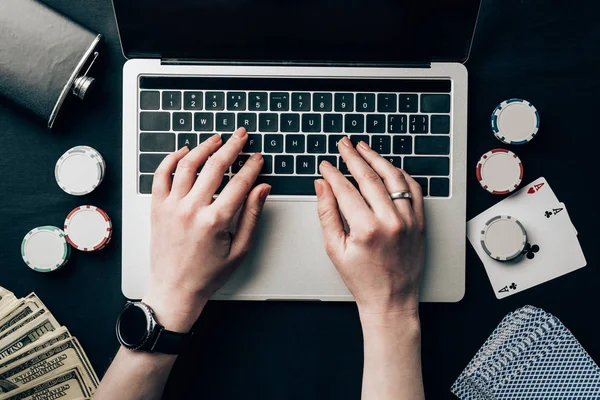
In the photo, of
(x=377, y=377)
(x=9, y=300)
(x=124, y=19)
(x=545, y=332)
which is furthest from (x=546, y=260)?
(x=9, y=300)

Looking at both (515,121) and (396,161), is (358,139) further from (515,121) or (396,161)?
(515,121)

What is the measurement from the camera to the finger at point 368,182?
29.9 inches

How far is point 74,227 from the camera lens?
→ 2.77ft

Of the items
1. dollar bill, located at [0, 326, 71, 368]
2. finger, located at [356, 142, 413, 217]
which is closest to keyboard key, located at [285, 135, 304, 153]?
finger, located at [356, 142, 413, 217]

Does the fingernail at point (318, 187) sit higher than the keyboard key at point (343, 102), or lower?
lower

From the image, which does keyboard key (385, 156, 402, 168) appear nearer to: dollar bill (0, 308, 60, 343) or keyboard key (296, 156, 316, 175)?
keyboard key (296, 156, 316, 175)

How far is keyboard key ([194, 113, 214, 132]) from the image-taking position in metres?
0.80

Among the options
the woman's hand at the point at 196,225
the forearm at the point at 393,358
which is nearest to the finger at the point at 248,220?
the woman's hand at the point at 196,225

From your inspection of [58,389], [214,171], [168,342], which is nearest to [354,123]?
[214,171]

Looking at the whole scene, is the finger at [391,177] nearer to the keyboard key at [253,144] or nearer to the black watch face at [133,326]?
the keyboard key at [253,144]

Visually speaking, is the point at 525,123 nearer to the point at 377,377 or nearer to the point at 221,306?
the point at 377,377

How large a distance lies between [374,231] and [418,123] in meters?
0.20

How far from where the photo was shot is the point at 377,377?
783 mm

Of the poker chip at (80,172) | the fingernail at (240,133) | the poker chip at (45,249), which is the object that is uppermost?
the fingernail at (240,133)
